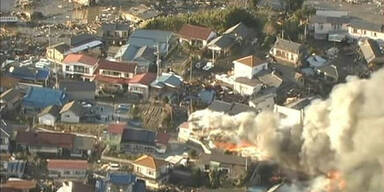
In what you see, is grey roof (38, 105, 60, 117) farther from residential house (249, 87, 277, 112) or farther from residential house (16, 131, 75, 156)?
A: residential house (249, 87, 277, 112)

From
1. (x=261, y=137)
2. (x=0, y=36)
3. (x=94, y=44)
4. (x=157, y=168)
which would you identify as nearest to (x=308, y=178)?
(x=261, y=137)

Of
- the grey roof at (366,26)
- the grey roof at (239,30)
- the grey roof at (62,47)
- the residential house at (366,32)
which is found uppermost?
the grey roof at (366,26)

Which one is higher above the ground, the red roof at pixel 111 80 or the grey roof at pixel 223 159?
the red roof at pixel 111 80

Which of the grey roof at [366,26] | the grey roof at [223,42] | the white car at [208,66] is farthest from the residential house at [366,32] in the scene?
the white car at [208,66]

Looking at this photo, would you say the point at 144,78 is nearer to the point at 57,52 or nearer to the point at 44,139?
the point at 57,52

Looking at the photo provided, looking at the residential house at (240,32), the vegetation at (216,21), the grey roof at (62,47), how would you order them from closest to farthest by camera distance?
1. the grey roof at (62,47)
2. the residential house at (240,32)
3. the vegetation at (216,21)

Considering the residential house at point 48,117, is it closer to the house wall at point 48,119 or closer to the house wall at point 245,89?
the house wall at point 48,119

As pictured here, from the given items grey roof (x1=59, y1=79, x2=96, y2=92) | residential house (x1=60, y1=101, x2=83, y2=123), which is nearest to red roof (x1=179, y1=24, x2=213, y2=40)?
grey roof (x1=59, y1=79, x2=96, y2=92)
